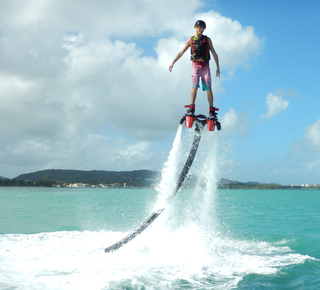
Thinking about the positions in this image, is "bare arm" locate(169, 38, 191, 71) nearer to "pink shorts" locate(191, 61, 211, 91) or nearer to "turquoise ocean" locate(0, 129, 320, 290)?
"pink shorts" locate(191, 61, 211, 91)

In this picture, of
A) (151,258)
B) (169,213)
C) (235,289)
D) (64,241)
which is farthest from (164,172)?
(64,241)

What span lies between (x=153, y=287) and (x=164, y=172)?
141 inches

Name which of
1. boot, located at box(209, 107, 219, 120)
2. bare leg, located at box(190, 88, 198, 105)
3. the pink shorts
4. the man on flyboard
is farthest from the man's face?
boot, located at box(209, 107, 219, 120)

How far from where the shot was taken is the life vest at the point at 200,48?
962cm

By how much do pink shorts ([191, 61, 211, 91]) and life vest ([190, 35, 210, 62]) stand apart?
0.18 m

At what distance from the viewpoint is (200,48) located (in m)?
9.67

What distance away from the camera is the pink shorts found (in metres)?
9.84

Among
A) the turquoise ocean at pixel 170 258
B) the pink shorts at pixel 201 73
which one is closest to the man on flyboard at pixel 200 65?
the pink shorts at pixel 201 73

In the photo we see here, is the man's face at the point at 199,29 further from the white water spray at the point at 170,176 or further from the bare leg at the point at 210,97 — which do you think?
the white water spray at the point at 170,176

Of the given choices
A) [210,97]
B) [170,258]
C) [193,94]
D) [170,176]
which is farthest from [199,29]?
[170,258]

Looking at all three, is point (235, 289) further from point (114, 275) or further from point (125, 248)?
point (125, 248)

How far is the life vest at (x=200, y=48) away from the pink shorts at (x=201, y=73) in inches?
6.9

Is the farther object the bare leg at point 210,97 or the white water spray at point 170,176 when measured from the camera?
the white water spray at point 170,176

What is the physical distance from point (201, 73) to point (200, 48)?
28.6 inches
